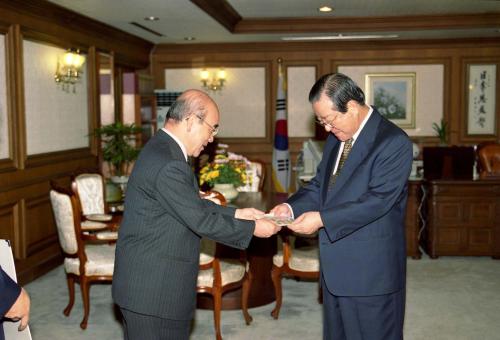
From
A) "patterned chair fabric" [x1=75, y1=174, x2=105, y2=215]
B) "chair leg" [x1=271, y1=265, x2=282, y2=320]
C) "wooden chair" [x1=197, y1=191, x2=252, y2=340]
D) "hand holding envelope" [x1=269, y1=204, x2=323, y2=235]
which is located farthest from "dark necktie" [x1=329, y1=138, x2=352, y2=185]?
"patterned chair fabric" [x1=75, y1=174, x2=105, y2=215]

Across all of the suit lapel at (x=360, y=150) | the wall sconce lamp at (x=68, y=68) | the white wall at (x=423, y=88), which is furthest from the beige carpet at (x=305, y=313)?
the white wall at (x=423, y=88)

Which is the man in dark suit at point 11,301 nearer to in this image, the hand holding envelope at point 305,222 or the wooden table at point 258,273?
the hand holding envelope at point 305,222

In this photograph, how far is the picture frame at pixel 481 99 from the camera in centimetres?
1081

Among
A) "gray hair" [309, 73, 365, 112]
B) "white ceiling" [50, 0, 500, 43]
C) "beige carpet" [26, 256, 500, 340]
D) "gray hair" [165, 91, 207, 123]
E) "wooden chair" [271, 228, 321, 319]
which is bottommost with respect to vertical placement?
"beige carpet" [26, 256, 500, 340]

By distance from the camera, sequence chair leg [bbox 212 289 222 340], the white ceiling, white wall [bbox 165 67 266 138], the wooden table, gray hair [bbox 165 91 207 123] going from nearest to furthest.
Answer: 1. gray hair [bbox 165 91 207 123]
2. chair leg [bbox 212 289 222 340]
3. the wooden table
4. the white ceiling
5. white wall [bbox 165 67 266 138]

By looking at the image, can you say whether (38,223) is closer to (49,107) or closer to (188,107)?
(49,107)

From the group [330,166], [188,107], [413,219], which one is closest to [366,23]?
[413,219]

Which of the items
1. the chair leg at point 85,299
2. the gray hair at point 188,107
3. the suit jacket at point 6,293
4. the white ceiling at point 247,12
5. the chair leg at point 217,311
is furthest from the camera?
the white ceiling at point 247,12

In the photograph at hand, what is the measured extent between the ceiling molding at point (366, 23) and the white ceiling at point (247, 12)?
127mm

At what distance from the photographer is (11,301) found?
104 inches

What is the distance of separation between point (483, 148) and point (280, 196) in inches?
132

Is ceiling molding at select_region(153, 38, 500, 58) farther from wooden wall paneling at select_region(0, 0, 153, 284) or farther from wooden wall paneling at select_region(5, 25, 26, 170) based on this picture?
wooden wall paneling at select_region(5, 25, 26, 170)

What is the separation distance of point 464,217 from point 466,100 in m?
4.07

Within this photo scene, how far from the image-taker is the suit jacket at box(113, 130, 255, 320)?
103 inches
